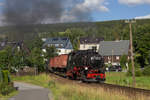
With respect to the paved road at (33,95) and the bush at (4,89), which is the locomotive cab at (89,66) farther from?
the bush at (4,89)

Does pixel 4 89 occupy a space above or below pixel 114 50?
below

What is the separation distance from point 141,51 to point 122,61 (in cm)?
803

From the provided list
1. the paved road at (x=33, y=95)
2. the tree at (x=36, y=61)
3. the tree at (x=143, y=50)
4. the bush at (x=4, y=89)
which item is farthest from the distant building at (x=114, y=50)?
the bush at (x=4, y=89)

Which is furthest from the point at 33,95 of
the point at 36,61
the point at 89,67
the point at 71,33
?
the point at 71,33

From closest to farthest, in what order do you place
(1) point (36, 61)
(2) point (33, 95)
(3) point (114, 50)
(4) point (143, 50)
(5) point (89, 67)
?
(2) point (33, 95) → (5) point (89, 67) → (1) point (36, 61) → (4) point (143, 50) → (3) point (114, 50)

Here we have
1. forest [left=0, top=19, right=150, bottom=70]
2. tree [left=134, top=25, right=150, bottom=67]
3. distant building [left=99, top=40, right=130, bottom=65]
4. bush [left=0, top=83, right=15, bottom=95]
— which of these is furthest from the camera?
distant building [left=99, top=40, right=130, bottom=65]

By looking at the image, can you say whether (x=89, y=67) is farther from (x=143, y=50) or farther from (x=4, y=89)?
(x=143, y=50)

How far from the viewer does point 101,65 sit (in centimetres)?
3059

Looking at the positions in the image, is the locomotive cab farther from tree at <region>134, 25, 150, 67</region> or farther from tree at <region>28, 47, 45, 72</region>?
tree at <region>134, 25, 150, 67</region>

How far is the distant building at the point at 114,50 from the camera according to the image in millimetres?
103625

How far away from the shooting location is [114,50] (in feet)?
348

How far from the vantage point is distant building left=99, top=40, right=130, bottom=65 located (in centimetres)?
10362

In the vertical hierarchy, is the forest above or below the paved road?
above

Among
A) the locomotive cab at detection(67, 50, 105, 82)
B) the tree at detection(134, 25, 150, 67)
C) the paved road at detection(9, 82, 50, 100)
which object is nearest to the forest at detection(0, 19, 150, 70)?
the tree at detection(134, 25, 150, 67)
